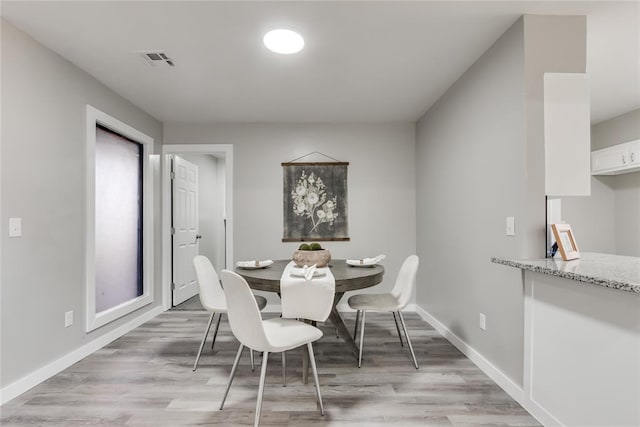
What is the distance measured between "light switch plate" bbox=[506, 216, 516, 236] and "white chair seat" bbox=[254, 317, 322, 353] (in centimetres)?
136

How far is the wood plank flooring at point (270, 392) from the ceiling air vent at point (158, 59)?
7.70ft

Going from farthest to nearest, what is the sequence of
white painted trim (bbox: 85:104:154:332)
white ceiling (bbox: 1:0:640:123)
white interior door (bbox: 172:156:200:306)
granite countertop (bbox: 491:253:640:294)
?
white interior door (bbox: 172:156:200:306) < white painted trim (bbox: 85:104:154:332) < white ceiling (bbox: 1:0:640:123) < granite countertop (bbox: 491:253:640:294)

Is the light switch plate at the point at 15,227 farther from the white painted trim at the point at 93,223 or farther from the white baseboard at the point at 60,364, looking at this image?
the white baseboard at the point at 60,364

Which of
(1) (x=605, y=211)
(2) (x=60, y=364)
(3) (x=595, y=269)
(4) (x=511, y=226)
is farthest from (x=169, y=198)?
(1) (x=605, y=211)

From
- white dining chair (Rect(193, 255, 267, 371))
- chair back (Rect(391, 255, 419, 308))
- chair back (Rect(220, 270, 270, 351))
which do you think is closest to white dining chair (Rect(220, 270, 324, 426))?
chair back (Rect(220, 270, 270, 351))

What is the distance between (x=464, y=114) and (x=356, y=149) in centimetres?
152

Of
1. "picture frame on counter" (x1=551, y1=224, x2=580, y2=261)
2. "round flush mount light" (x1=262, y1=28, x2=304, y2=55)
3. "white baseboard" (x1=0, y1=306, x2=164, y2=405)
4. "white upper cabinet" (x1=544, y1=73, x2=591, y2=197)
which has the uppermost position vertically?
"round flush mount light" (x1=262, y1=28, x2=304, y2=55)

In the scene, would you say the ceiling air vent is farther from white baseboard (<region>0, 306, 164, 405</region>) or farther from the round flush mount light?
white baseboard (<region>0, 306, 164, 405</region>)

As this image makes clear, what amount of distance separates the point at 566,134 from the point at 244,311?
2120 mm

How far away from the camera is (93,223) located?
2.69 meters

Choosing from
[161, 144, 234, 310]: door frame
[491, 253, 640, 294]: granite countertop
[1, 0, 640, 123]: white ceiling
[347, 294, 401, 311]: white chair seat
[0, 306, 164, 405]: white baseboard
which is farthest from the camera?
[161, 144, 234, 310]: door frame

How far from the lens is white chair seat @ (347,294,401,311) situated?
2.46 meters

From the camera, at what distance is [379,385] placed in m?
2.12

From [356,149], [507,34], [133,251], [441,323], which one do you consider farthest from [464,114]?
[133,251]
